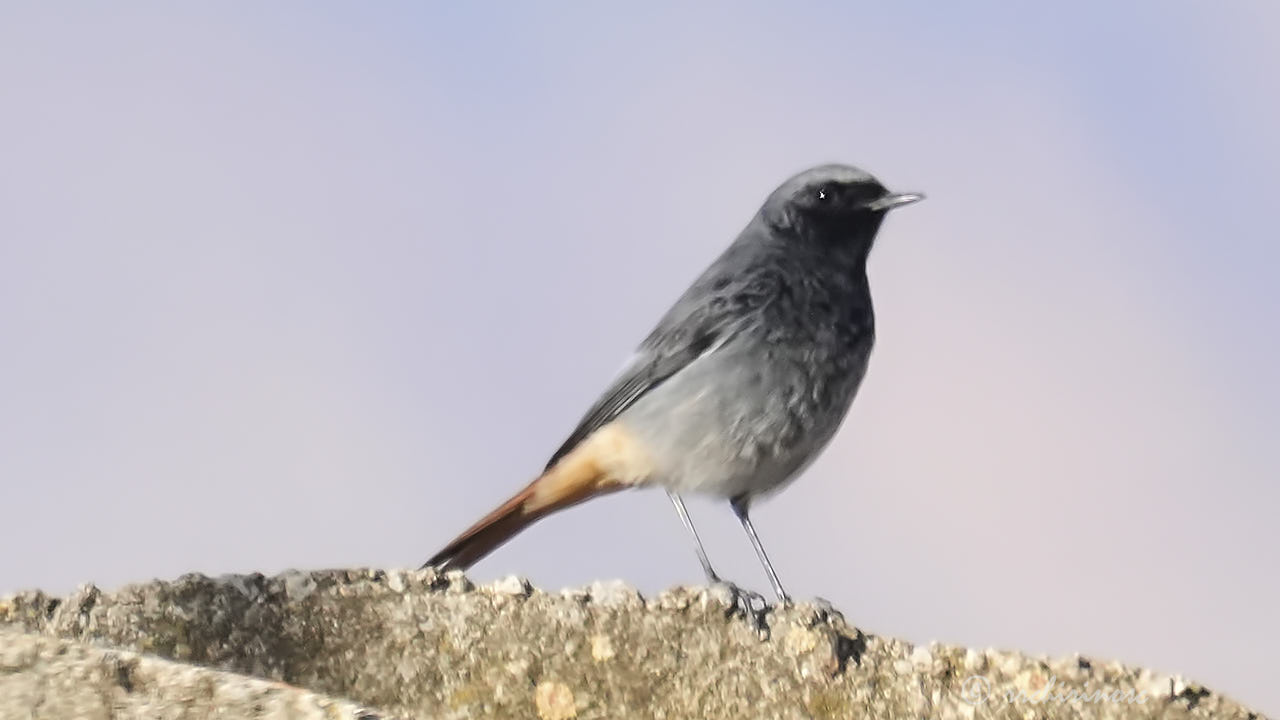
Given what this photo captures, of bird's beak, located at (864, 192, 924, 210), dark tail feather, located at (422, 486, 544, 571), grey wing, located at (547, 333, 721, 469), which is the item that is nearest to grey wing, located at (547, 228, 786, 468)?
grey wing, located at (547, 333, 721, 469)

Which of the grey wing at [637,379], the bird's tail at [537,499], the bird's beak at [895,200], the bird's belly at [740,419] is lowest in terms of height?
the bird's belly at [740,419]

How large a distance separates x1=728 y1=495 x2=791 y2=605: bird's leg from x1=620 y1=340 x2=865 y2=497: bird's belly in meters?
0.27

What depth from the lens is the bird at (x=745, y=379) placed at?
5.40m

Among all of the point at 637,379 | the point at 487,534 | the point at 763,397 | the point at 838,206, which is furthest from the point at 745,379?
the point at 487,534

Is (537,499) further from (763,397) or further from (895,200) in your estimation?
(895,200)

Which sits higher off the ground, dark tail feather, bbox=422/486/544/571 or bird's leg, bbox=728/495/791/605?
dark tail feather, bbox=422/486/544/571

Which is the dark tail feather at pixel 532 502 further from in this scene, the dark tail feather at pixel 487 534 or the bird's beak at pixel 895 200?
the bird's beak at pixel 895 200

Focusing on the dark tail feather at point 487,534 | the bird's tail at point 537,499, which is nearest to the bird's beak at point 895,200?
the bird's tail at point 537,499

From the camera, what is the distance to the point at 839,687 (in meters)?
4.24

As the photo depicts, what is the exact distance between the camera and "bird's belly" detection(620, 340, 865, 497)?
5375mm

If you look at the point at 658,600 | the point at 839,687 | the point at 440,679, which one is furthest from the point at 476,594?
the point at 839,687

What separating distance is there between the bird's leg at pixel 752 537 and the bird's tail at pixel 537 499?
485 millimetres

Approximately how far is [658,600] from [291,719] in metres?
1.86

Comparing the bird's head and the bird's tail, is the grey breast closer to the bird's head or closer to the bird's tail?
the bird's tail
